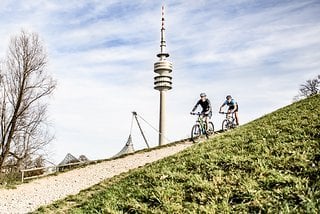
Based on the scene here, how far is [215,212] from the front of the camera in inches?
255

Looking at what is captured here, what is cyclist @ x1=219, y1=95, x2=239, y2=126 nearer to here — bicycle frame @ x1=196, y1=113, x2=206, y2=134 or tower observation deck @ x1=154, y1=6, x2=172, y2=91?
bicycle frame @ x1=196, y1=113, x2=206, y2=134

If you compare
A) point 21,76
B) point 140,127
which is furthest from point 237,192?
point 140,127

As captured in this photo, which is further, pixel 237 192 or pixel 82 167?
pixel 82 167

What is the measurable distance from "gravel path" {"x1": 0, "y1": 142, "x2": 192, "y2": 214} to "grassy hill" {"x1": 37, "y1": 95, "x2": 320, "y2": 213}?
3286 mm

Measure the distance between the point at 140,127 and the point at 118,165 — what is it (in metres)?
27.3

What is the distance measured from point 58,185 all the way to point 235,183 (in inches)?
461

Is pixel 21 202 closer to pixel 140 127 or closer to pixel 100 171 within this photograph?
pixel 100 171

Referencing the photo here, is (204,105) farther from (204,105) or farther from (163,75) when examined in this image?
(163,75)

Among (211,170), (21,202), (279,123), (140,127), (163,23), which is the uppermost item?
(163,23)

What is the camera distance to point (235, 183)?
7.54 meters

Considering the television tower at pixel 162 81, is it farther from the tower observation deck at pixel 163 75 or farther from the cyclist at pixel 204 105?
the cyclist at pixel 204 105

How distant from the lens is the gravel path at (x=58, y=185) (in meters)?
13.8

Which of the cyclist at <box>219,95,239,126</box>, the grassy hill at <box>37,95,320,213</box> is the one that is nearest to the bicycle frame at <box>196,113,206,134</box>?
the cyclist at <box>219,95,239,126</box>

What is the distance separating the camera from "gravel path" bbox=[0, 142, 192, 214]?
1384 centimetres
